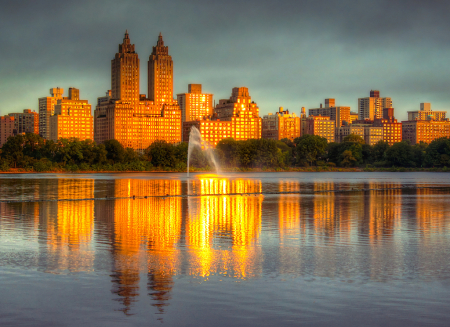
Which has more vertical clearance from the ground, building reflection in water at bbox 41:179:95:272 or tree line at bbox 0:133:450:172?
tree line at bbox 0:133:450:172

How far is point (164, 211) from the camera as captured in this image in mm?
35156

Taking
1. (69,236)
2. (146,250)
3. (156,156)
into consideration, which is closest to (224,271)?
(146,250)

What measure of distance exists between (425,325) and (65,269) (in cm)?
1049

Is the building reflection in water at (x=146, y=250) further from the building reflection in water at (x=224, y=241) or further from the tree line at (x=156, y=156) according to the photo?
the tree line at (x=156, y=156)

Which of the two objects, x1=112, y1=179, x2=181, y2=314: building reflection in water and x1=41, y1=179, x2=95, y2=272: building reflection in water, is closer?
x1=112, y1=179, x2=181, y2=314: building reflection in water

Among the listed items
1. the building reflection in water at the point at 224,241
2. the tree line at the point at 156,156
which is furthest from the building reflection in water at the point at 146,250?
the tree line at the point at 156,156

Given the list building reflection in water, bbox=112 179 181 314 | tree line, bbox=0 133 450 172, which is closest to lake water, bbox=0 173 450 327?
building reflection in water, bbox=112 179 181 314

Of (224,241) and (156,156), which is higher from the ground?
(156,156)

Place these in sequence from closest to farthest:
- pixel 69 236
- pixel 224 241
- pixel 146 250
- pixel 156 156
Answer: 1. pixel 146 250
2. pixel 224 241
3. pixel 69 236
4. pixel 156 156

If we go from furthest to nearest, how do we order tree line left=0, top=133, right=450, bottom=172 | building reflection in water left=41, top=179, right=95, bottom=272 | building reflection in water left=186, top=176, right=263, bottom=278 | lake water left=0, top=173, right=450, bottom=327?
tree line left=0, top=133, right=450, bottom=172 < building reflection in water left=41, top=179, right=95, bottom=272 < building reflection in water left=186, top=176, right=263, bottom=278 < lake water left=0, top=173, right=450, bottom=327

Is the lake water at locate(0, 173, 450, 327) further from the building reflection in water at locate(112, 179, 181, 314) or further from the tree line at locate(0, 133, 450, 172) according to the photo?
the tree line at locate(0, 133, 450, 172)

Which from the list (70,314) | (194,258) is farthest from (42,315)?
(194,258)

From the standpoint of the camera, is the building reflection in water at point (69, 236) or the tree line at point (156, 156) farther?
the tree line at point (156, 156)

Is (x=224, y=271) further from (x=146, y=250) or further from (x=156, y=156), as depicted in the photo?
(x=156, y=156)
